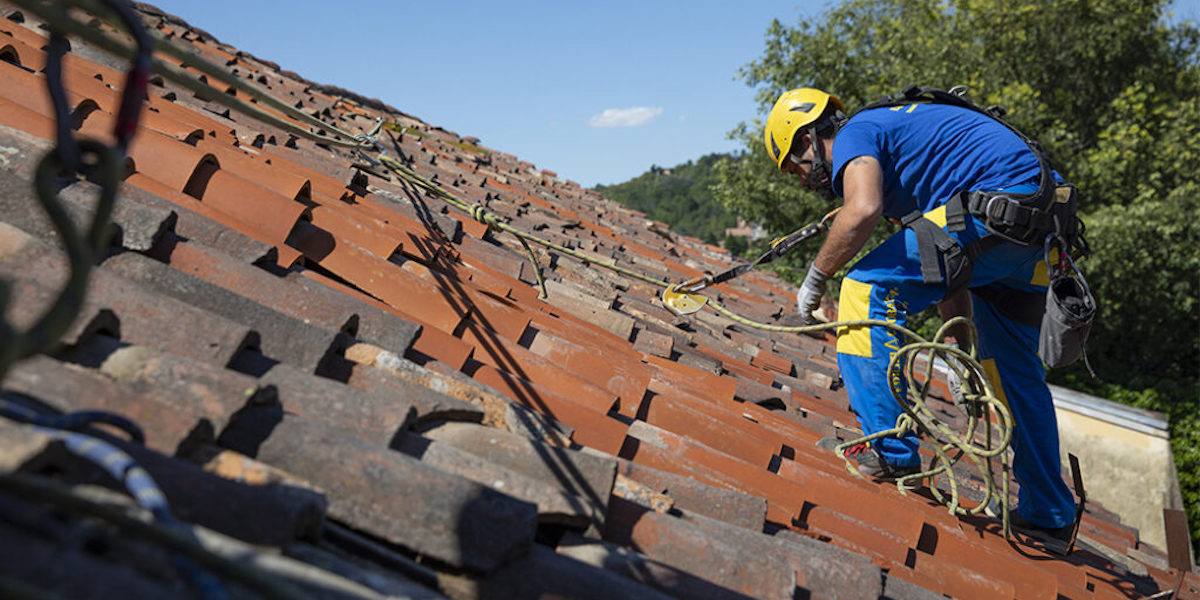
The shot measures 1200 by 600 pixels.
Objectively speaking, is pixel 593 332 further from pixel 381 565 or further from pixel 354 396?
pixel 381 565

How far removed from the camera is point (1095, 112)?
716 inches

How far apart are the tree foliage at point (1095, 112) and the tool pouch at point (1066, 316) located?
13.3 metres

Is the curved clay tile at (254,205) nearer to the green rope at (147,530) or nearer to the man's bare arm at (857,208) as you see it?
the green rope at (147,530)

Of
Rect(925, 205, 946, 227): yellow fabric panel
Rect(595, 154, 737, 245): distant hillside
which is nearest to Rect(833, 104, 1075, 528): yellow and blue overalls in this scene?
Rect(925, 205, 946, 227): yellow fabric panel

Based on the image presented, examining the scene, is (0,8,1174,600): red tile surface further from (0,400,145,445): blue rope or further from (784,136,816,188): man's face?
(784,136,816,188): man's face

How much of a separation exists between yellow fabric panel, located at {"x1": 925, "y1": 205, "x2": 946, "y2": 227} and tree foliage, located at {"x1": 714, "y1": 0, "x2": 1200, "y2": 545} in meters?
13.7

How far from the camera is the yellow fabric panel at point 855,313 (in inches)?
113

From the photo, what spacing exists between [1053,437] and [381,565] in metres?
3.00

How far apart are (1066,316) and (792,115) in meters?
1.37

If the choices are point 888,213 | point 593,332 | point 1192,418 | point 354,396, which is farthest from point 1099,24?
point 354,396

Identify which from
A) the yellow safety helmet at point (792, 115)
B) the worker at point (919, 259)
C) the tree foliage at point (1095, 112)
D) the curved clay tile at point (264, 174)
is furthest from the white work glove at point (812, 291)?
the tree foliage at point (1095, 112)

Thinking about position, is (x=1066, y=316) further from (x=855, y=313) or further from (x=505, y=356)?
(x=505, y=356)

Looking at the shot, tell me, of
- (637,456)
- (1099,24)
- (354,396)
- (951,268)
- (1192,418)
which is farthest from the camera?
(1099,24)

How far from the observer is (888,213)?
11.0ft
